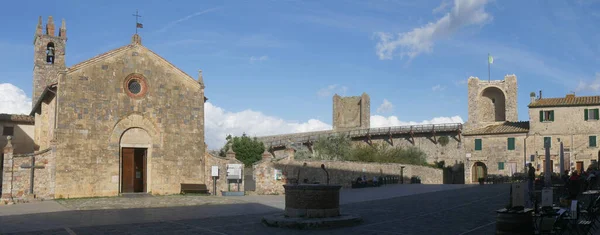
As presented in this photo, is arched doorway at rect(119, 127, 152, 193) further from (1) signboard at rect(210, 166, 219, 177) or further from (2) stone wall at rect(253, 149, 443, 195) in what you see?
(2) stone wall at rect(253, 149, 443, 195)

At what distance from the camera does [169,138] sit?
84.0 feet

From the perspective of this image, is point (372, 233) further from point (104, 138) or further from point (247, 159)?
point (247, 159)

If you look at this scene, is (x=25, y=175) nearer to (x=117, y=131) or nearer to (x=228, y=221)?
(x=117, y=131)

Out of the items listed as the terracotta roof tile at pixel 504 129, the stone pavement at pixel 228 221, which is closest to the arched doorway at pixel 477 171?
the terracotta roof tile at pixel 504 129

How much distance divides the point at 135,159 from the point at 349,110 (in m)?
53.4

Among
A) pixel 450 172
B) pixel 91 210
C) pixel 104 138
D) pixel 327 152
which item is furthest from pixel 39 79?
pixel 450 172

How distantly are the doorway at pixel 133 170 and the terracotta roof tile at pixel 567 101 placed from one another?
30701mm

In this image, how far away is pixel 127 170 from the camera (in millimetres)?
24734

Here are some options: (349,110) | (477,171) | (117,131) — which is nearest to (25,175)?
(117,131)

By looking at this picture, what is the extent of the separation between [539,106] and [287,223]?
113 ft

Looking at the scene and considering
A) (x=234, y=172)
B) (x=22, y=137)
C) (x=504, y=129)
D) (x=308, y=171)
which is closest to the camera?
(x=234, y=172)

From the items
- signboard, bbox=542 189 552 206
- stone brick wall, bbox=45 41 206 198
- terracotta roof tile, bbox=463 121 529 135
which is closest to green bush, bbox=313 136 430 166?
terracotta roof tile, bbox=463 121 529 135

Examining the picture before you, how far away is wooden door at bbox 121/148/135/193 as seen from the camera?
80.7ft

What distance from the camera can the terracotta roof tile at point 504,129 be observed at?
139ft
